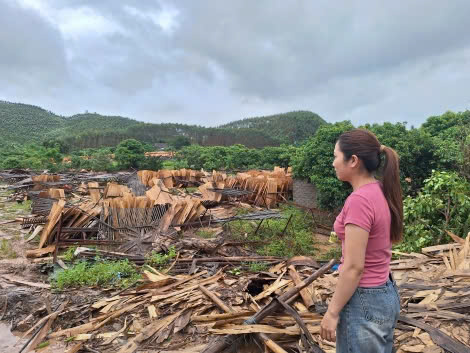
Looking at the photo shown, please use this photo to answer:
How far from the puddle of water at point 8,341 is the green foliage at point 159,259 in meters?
2.59

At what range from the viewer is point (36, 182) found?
1717cm

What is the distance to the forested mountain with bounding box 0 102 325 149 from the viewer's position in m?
58.5

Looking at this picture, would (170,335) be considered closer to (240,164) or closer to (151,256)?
(151,256)

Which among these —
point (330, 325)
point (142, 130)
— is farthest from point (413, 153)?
point (142, 130)

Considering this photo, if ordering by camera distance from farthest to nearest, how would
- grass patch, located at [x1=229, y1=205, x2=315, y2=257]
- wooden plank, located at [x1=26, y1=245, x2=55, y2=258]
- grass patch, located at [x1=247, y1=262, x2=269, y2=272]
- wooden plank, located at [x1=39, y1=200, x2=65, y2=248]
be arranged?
grass patch, located at [x1=229, y1=205, x2=315, y2=257] → wooden plank, located at [x1=39, y1=200, x2=65, y2=248] → wooden plank, located at [x1=26, y1=245, x2=55, y2=258] → grass patch, located at [x1=247, y1=262, x2=269, y2=272]

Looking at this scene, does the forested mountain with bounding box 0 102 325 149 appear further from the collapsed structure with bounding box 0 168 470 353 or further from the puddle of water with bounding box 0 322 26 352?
the puddle of water with bounding box 0 322 26 352

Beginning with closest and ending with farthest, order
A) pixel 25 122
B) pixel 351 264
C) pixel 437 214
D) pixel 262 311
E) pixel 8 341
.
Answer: pixel 351 264 → pixel 262 311 → pixel 8 341 → pixel 437 214 → pixel 25 122

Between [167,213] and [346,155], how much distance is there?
785cm

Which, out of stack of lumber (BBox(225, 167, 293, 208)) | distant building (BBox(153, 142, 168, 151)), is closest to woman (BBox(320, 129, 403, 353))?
stack of lumber (BBox(225, 167, 293, 208))

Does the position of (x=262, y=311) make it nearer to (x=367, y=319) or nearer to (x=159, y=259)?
(x=367, y=319)

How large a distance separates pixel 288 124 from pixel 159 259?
218ft

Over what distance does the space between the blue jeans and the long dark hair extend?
348mm

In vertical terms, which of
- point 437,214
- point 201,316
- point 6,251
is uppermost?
point 437,214

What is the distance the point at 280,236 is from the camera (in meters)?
10.0
